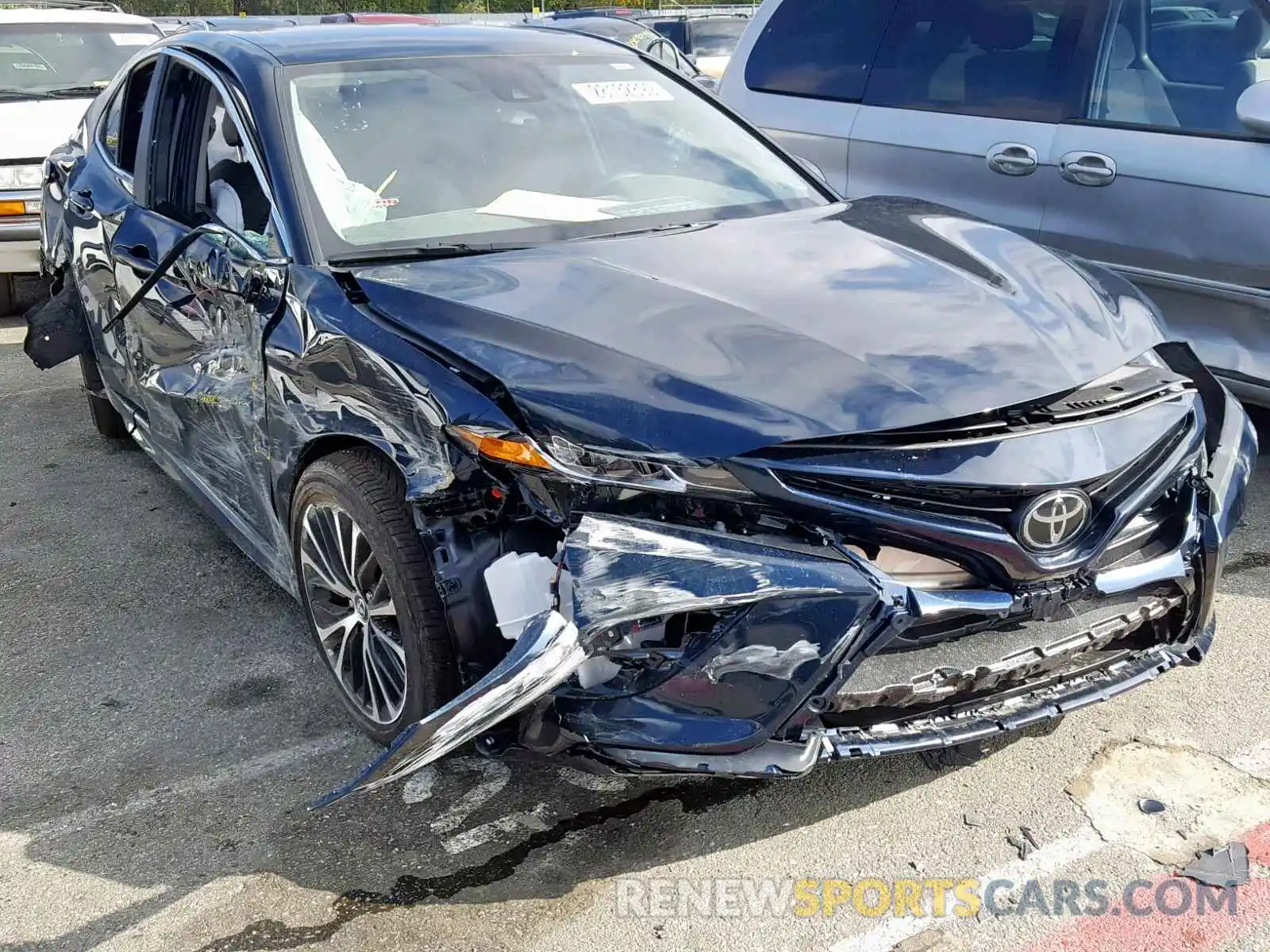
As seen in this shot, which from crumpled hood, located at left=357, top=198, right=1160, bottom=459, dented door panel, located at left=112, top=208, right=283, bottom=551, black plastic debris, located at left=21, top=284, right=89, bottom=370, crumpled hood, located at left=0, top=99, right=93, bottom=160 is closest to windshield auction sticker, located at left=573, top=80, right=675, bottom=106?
crumpled hood, located at left=357, top=198, right=1160, bottom=459

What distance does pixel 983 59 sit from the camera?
16.6ft

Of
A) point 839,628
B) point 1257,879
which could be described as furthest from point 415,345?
point 1257,879

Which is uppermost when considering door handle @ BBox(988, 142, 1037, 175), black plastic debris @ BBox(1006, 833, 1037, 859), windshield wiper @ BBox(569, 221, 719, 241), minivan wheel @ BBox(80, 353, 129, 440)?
windshield wiper @ BBox(569, 221, 719, 241)

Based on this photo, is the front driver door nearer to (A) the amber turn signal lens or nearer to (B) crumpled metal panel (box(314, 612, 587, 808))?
(A) the amber turn signal lens

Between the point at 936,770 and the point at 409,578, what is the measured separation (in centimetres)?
131

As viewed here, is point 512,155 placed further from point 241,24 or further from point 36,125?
point 36,125

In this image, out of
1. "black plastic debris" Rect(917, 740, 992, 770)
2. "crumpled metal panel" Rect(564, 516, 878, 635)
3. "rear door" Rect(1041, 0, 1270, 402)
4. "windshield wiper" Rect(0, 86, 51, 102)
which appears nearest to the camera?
"crumpled metal panel" Rect(564, 516, 878, 635)

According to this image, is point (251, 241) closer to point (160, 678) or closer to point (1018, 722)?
point (160, 678)

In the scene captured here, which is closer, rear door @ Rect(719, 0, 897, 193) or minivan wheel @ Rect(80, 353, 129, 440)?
minivan wheel @ Rect(80, 353, 129, 440)

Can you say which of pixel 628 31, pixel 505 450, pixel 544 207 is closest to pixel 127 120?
pixel 544 207

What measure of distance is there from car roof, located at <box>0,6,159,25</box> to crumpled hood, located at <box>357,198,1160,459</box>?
7.22 m

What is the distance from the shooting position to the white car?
24.6ft

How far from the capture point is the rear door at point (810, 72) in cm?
555

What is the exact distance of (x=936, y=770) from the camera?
2945mm
